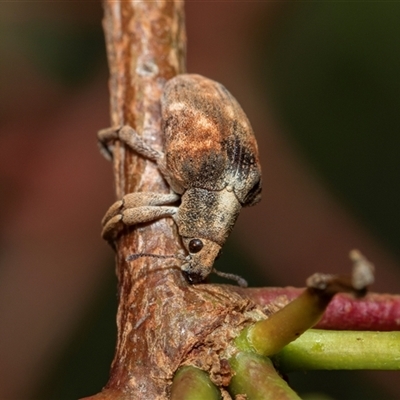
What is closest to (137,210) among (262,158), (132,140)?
(132,140)

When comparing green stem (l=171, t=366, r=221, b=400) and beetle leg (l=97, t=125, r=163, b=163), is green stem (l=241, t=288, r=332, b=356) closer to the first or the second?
green stem (l=171, t=366, r=221, b=400)

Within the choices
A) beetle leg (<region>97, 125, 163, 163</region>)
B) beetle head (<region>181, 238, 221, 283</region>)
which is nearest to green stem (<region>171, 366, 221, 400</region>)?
beetle head (<region>181, 238, 221, 283</region>)

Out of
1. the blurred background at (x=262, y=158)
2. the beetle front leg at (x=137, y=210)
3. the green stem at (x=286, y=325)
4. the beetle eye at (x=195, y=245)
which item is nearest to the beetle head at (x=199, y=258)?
the beetle eye at (x=195, y=245)

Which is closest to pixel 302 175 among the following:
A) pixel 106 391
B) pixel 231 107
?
pixel 231 107

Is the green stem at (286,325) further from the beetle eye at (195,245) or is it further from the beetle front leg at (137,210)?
the beetle front leg at (137,210)

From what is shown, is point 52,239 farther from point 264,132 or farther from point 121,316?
point 121,316
